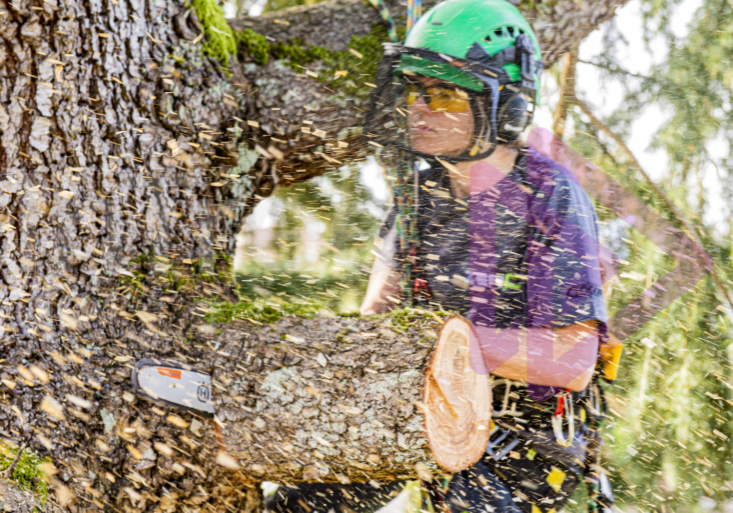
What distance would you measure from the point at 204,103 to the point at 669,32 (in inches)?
92.1

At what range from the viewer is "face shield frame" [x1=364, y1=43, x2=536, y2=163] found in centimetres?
158

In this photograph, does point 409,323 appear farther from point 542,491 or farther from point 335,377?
point 542,491

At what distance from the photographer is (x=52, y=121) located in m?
1.23

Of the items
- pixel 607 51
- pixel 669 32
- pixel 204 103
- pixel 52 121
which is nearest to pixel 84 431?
pixel 52 121

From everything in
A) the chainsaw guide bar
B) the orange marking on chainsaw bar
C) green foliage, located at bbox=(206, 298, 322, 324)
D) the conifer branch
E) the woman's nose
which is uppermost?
the woman's nose

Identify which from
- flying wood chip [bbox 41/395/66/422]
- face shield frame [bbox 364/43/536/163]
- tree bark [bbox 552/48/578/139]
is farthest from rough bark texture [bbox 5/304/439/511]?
tree bark [bbox 552/48/578/139]

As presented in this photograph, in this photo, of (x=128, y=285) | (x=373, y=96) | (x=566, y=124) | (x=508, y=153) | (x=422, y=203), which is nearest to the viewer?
(x=128, y=285)

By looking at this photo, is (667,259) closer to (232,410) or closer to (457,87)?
(457,87)

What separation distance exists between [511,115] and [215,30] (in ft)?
3.34

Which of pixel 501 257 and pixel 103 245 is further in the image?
pixel 501 257

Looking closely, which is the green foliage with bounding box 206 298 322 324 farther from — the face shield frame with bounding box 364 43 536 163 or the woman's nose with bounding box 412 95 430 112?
the woman's nose with bounding box 412 95 430 112

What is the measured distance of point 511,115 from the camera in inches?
65.9

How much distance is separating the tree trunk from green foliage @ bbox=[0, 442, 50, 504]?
0.03 m

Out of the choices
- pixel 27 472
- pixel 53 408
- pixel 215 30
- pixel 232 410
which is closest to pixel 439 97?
pixel 215 30
